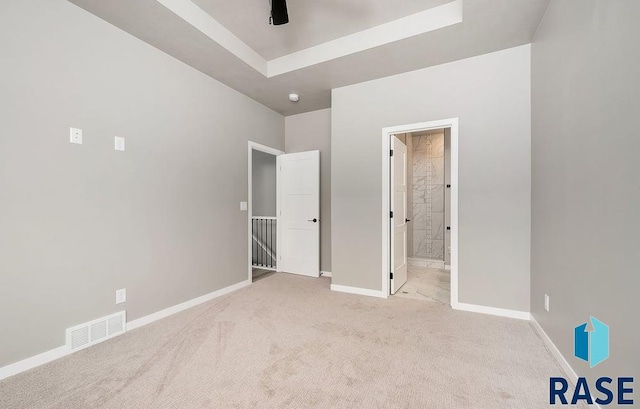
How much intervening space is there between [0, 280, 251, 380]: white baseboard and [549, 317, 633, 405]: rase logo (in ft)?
10.8

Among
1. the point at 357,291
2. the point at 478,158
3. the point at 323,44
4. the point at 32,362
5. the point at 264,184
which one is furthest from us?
the point at 264,184

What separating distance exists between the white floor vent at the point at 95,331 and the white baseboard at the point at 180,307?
106mm

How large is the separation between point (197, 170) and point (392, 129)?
2490 mm

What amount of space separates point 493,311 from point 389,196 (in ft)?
5.57

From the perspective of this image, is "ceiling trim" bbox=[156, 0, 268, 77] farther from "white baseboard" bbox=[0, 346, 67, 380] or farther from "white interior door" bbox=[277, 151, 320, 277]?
"white baseboard" bbox=[0, 346, 67, 380]

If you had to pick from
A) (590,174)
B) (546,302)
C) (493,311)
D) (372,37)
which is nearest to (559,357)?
(546,302)

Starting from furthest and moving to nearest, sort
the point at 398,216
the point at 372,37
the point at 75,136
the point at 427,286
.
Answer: the point at 427,286 < the point at 398,216 < the point at 372,37 < the point at 75,136

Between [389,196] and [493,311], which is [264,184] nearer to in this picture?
[389,196]

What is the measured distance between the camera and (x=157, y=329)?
2529mm

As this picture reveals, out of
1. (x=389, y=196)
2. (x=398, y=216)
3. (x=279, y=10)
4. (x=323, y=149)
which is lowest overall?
(x=398, y=216)

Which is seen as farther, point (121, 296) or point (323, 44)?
point (323, 44)

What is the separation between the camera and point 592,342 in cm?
151

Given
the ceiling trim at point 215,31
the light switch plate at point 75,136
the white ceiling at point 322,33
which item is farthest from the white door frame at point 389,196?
the light switch plate at point 75,136

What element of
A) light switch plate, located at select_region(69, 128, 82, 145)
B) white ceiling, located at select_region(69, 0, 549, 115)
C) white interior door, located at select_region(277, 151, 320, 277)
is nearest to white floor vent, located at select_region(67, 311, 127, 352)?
light switch plate, located at select_region(69, 128, 82, 145)
